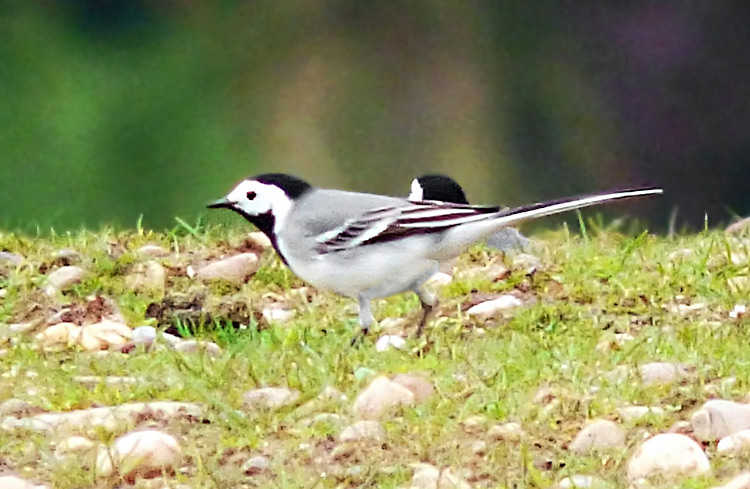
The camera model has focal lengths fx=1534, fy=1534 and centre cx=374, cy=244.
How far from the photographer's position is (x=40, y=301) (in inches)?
207

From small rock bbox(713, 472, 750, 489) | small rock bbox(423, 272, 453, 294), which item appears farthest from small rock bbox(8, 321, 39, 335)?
small rock bbox(713, 472, 750, 489)

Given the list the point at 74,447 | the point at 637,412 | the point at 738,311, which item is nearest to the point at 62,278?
the point at 74,447

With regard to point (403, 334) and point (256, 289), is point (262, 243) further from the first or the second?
point (403, 334)

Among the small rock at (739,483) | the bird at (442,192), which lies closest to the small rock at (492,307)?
the bird at (442,192)

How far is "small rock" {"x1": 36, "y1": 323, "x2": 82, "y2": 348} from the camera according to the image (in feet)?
15.6

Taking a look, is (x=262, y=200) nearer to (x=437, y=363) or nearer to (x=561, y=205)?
(x=437, y=363)

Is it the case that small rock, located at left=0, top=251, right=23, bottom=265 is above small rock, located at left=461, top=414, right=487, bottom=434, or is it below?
above

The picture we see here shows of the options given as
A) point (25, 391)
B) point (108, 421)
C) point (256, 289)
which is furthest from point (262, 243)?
point (108, 421)

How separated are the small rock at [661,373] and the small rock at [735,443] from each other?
1.36ft

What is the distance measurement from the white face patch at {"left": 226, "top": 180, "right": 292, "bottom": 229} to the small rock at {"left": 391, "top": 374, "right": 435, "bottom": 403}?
0.94 metres

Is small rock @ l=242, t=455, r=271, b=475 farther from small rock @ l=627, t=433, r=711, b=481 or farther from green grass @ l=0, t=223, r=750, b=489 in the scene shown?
small rock @ l=627, t=433, r=711, b=481

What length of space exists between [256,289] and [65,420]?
1825mm

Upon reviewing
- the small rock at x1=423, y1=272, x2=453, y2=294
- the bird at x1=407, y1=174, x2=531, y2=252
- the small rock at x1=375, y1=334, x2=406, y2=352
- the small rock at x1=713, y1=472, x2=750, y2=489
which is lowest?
the small rock at x1=713, y1=472, x2=750, y2=489

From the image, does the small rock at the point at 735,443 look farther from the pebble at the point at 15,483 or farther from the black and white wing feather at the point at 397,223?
the pebble at the point at 15,483
